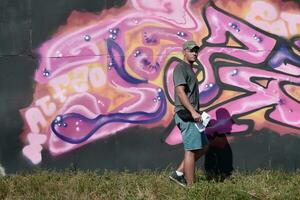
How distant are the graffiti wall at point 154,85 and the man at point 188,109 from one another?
0.63 meters

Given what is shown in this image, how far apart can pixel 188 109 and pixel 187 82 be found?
324mm

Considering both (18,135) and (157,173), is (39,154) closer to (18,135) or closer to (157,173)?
(18,135)

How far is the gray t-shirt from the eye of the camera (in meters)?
6.31

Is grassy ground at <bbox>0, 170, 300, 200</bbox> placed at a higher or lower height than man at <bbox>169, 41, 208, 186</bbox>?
lower

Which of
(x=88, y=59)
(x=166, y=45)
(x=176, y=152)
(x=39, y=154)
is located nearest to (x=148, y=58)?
(x=166, y=45)

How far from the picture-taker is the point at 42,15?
7.16 metres

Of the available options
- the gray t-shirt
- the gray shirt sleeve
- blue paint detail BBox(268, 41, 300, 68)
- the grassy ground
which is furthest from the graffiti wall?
the gray shirt sleeve

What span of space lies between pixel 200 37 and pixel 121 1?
42.5 inches

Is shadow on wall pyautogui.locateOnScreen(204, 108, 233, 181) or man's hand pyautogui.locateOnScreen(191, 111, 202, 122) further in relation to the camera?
shadow on wall pyautogui.locateOnScreen(204, 108, 233, 181)

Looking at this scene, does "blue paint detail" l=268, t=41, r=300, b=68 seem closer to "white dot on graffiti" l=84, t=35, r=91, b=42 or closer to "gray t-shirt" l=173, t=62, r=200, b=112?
"gray t-shirt" l=173, t=62, r=200, b=112

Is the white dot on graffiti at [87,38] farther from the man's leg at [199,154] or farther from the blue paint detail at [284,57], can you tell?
the blue paint detail at [284,57]

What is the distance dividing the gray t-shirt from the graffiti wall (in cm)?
61

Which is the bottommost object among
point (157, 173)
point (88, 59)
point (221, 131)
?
point (157, 173)

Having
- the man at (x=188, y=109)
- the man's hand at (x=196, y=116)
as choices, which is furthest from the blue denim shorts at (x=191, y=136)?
the man's hand at (x=196, y=116)
